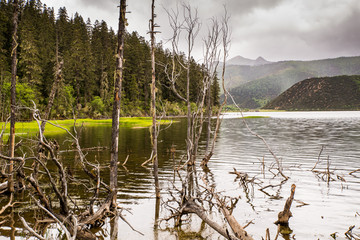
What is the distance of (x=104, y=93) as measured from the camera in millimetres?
67500

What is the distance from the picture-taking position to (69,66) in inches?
2363

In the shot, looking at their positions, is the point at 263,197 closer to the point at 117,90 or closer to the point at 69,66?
the point at 117,90

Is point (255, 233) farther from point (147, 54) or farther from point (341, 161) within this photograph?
point (147, 54)

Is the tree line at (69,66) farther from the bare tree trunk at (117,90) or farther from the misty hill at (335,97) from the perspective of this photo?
the misty hill at (335,97)

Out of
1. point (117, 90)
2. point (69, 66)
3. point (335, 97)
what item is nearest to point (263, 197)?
point (117, 90)

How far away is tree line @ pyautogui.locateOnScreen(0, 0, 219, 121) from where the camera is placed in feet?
162

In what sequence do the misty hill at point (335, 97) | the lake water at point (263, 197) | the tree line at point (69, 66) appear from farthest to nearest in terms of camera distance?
the misty hill at point (335, 97)
the tree line at point (69, 66)
the lake water at point (263, 197)

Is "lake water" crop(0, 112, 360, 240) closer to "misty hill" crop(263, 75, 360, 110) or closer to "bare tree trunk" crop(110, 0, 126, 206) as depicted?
"bare tree trunk" crop(110, 0, 126, 206)

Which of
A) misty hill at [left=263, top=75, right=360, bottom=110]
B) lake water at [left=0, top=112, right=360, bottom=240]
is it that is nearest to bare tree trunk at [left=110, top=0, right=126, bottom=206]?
lake water at [left=0, top=112, right=360, bottom=240]

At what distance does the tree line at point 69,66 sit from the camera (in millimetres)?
49469

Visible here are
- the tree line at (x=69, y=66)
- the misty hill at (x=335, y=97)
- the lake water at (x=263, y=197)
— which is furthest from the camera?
the misty hill at (x=335, y=97)

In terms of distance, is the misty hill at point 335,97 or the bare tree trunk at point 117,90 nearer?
the bare tree trunk at point 117,90

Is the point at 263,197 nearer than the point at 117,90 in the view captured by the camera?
No

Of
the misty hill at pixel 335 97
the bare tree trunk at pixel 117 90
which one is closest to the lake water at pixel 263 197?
the bare tree trunk at pixel 117 90
